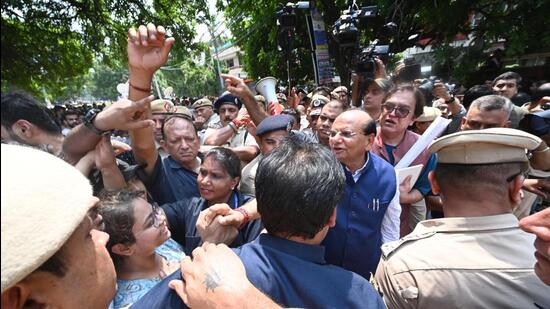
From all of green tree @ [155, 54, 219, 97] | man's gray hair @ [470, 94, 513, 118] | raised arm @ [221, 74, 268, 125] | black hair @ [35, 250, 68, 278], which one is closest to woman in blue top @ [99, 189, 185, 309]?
black hair @ [35, 250, 68, 278]

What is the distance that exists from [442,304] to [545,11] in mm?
9778

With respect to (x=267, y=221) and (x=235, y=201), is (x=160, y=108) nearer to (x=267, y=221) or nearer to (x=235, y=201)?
(x=235, y=201)

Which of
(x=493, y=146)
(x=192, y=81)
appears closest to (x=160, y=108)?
(x=493, y=146)

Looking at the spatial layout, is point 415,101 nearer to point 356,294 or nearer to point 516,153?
point 516,153

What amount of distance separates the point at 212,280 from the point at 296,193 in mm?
395

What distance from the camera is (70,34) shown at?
3.96m

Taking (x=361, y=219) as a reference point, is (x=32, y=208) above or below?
above

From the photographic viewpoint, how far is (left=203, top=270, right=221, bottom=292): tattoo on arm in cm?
95

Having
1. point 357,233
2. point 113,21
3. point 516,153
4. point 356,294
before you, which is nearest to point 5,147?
point 356,294

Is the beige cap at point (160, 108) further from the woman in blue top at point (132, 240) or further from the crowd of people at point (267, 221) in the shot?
the woman in blue top at point (132, 240)

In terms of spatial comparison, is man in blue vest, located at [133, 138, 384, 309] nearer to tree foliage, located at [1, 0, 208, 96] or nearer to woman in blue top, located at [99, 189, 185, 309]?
woman in blue top, located at [99, 189, 185, 309]

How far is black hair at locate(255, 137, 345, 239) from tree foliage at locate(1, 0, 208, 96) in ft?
2.50

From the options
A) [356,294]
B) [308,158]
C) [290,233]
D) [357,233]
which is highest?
[308,158]

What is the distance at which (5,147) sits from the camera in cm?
63
